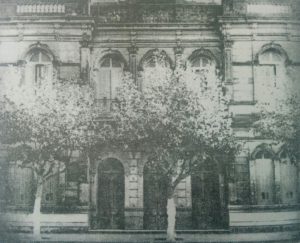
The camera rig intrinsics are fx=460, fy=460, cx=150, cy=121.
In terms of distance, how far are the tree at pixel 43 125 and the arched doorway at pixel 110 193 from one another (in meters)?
0.50

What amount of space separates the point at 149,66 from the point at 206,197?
2.17 meters

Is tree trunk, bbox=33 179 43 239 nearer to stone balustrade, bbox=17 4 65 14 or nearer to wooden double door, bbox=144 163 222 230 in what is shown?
wooden double door, bbox=144 163 222 230

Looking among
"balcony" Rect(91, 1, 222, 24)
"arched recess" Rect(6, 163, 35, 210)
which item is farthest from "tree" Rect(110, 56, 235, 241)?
"arched recess" Rect(6, 163, 35, 210)

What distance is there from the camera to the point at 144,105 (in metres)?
6.84

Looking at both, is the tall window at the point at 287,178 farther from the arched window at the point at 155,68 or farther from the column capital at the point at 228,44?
the arched window at the point at 155,68

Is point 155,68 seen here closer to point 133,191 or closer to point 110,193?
point 133,191

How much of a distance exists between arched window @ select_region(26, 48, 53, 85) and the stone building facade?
16 millimetres

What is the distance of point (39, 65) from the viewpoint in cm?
710

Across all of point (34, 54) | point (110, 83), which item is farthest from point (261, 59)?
point (34, 54)

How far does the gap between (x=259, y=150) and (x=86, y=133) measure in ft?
8.43

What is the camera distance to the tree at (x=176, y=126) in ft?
22.2

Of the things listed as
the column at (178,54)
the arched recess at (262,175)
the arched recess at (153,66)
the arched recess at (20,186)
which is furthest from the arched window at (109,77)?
the arched recess at (262,175)

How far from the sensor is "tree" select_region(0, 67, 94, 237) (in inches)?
266

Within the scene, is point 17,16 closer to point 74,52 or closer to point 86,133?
point 74,52
